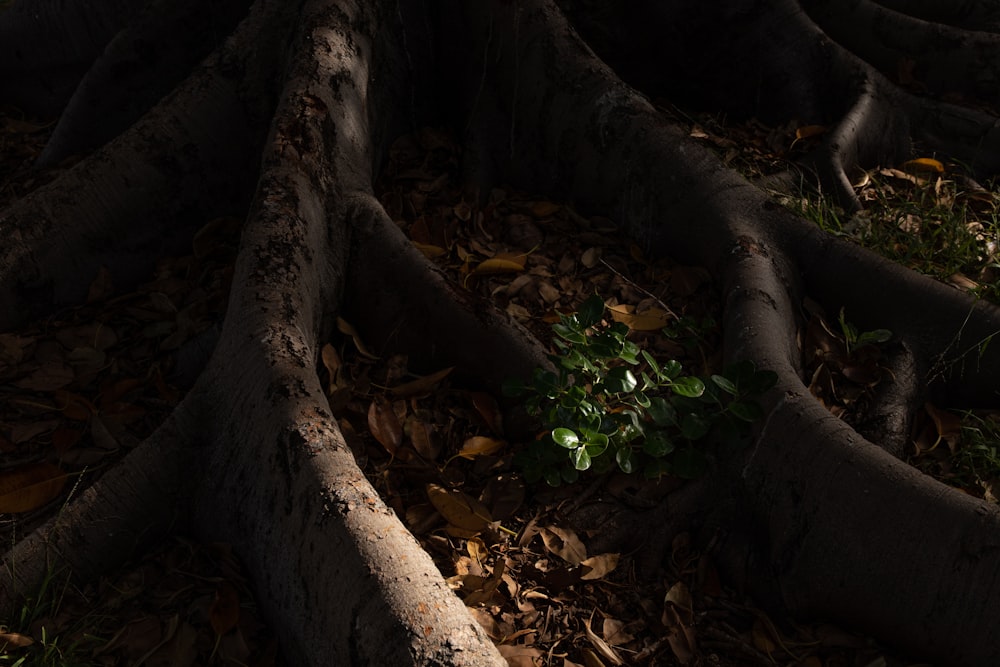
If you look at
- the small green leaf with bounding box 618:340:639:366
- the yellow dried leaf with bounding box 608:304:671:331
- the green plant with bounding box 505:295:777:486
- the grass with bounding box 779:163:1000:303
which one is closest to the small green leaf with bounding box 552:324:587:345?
the green plant with bounding box 505:295:777:486

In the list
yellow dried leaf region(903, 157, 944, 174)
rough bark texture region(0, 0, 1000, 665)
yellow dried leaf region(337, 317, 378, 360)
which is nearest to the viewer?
rough bark texture region(0, 0, 1000, 665)

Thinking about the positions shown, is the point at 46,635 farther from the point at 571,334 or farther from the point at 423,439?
the point at 571,334

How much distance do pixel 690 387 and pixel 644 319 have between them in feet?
2.06

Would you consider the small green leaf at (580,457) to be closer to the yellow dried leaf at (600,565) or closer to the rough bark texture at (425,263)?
the yellow dried leaf at (600,565)

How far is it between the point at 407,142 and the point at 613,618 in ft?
7.52

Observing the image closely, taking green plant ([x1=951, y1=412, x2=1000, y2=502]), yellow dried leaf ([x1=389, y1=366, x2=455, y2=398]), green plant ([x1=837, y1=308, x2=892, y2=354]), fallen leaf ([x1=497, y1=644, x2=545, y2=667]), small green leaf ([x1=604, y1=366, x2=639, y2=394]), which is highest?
small green leaf ([x1=604, y1=366, x2=639, y2=394])

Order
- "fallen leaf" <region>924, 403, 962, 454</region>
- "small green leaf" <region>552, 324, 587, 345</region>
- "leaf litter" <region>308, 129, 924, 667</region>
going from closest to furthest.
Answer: "leaf litter" <region>308, 129, 924, 667</region> → "small green leaf" <region>552, 324, 587, 345</region> → "fallen leaf" <region>924, 403, 962, 454</region>

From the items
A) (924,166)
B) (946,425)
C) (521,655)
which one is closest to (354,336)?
(521,655)

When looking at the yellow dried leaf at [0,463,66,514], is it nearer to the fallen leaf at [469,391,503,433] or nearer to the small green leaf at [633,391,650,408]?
the fallen leaf at [469,391,503,433]

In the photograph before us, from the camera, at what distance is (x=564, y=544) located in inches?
91.7

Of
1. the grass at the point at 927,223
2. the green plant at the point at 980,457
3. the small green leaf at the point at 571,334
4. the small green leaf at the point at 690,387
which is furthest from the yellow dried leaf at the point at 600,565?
the grass at the point at 927,223

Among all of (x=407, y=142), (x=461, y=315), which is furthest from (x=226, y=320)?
(x=407, y=142)

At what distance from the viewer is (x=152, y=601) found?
87.4 inches

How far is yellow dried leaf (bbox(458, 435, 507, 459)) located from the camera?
2514mm
